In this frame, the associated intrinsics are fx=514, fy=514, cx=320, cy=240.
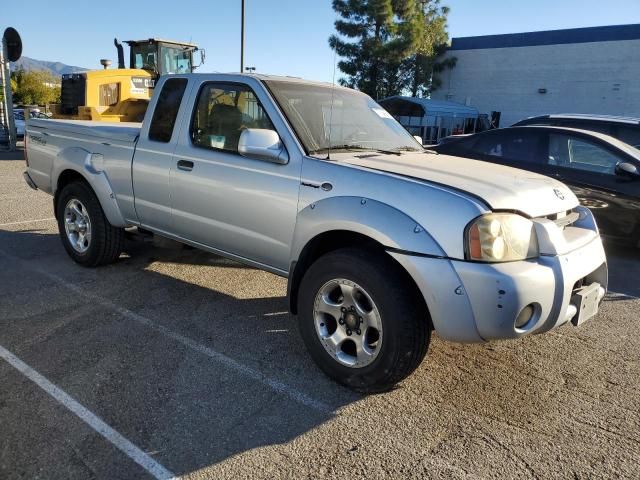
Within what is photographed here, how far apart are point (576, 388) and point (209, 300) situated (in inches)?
115

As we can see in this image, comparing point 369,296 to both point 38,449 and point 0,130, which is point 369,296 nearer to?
point 38,449

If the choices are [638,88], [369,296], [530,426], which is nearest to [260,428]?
[369,296]

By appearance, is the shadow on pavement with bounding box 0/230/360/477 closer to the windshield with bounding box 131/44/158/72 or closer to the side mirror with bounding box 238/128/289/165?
the side mirror with bounding box 238/128/289/165

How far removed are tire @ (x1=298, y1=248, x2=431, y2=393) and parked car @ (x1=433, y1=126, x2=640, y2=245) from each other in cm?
448

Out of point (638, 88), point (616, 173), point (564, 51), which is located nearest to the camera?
point (616, 173)

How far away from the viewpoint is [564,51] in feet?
101

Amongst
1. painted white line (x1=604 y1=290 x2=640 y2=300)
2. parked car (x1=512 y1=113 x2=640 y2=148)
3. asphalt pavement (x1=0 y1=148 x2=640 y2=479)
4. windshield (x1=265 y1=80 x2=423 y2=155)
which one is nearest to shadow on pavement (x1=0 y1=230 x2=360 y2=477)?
asphalt pavement (x1=0 y1=148 x2=640 y2=479)

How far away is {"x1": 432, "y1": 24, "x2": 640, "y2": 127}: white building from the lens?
94.1 ft

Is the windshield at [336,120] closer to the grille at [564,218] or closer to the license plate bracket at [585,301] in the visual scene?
the grille at [564,218]

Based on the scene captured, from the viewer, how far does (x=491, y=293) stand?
2.59 metres

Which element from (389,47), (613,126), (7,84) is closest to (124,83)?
(7,84)

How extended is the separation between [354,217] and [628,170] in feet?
15.6

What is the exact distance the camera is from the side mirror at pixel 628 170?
6.12 m

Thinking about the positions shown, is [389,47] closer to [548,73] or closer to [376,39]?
[376,39]
